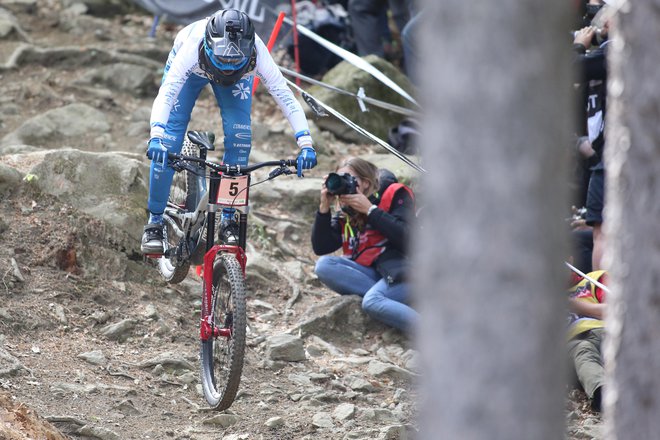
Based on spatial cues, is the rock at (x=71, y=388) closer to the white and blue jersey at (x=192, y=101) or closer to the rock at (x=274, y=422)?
the rock at (x=274, y=422)

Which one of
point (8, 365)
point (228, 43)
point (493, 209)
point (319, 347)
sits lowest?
point (8, 365)

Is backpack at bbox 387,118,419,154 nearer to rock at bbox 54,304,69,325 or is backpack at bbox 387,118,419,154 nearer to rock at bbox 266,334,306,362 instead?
rock at bbox 266,334,306,362

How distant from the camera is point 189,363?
635cm

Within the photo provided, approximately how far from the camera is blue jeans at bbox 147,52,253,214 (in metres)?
6.13

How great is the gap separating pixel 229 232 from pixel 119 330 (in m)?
1.32

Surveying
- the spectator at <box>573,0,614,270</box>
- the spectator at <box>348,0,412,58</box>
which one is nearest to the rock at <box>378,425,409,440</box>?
the spectator at <box>573,0,614,270</box>

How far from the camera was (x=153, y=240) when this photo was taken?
6305mm

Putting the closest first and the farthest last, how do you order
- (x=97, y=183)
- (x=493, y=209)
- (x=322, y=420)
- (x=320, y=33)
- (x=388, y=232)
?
(x=493, y=209) → (x=322, y=420) → (x=388, y=232) → (x=97, y=183) → (x=320, y=33)

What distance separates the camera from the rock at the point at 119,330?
258 inches

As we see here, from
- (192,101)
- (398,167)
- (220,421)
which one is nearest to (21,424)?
(220,421)

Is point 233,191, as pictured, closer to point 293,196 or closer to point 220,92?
point 220,92

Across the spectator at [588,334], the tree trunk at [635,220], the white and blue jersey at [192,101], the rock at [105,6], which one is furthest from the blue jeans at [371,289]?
the rock at [105,6]

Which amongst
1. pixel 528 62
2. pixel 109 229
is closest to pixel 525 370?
pixel 528 62

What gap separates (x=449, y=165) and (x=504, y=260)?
0.24 metres
